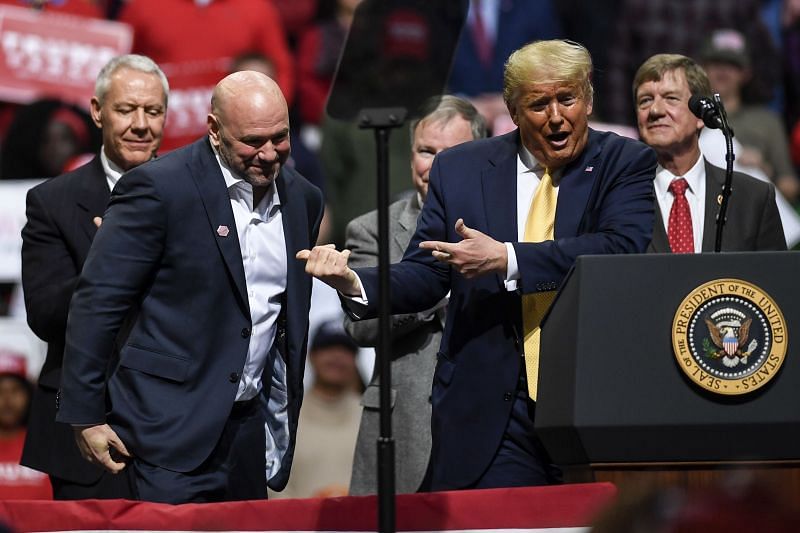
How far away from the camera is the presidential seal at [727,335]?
312cm

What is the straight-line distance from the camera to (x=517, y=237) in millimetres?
3750

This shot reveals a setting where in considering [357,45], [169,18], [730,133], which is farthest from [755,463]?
[169,18]

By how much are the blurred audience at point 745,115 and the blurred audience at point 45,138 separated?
3155 mm

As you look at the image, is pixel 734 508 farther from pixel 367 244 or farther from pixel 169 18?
pixel 169 18

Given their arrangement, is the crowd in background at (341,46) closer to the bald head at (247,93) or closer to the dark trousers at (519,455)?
the bald head at (247,93)

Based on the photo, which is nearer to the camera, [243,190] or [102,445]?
[102,445]

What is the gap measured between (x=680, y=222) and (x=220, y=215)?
1619 millimetres

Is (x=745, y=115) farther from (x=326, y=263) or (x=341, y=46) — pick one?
(x=326, y=263)

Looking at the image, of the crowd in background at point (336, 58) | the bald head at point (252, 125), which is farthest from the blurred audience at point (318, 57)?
the bald head at point (252, 125)

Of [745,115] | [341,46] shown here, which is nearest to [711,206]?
[745,115]

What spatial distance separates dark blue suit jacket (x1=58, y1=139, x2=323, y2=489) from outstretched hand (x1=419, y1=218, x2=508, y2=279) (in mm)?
637

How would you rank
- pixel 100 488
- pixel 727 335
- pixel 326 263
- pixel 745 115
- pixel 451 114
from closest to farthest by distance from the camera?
pixel 727 335
pixel 326 263
pixel 100 488
pixel 451 114
pixel 745 115

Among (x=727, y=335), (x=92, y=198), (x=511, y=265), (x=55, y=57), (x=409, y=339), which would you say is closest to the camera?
(x=727, y=335)

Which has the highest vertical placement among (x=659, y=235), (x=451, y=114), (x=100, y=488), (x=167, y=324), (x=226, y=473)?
(x=451, y=114)
